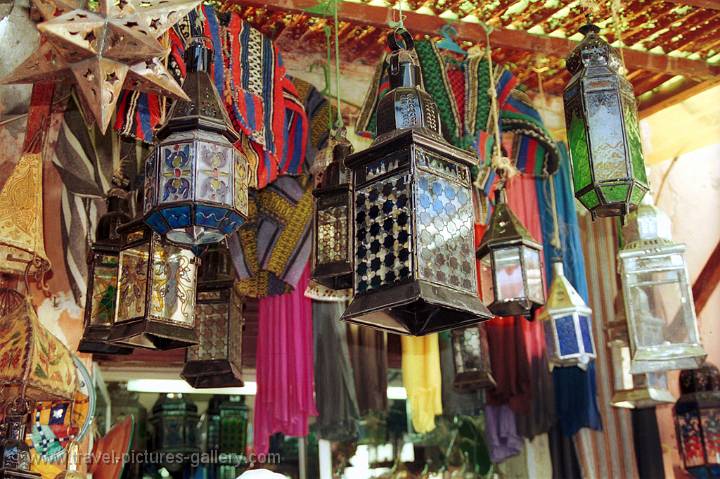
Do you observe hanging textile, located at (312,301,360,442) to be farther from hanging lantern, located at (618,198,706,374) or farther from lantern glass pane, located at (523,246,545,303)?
hanging lantern, located at (618,198,706,374)

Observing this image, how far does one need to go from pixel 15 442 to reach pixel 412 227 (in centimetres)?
166

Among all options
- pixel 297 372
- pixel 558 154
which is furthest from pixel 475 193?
pixel 297 372

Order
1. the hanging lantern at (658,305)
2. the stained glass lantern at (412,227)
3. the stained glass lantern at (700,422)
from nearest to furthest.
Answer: the stained glass lantern at (412,227) < the hanging lantern at (658,305) < the stained glass lantern at (700,422)

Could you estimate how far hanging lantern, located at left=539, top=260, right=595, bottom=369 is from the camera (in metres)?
4.52

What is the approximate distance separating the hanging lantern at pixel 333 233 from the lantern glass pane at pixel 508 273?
27.1 inches

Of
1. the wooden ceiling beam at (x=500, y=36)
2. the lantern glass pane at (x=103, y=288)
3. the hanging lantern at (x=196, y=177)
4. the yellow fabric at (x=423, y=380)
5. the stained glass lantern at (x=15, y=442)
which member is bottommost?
→ the stained glass lantern at (x=15, y=442)

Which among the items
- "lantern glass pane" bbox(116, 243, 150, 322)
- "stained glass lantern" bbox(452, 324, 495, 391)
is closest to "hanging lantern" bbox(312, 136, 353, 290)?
"lantern glass pane" bbox(116, 243, 150, 322)

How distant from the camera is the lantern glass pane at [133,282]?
339 cm

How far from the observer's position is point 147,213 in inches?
123

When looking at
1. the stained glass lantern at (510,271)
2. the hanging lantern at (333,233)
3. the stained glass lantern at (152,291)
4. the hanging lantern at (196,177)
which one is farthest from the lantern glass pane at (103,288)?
the stained glass lantern at (510,271)

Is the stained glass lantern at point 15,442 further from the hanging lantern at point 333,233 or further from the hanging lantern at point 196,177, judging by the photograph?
the hanging lantern at point 333,233

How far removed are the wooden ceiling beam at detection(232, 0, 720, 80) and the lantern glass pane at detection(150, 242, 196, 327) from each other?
1691 mm

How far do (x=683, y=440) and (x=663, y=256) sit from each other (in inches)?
64.4

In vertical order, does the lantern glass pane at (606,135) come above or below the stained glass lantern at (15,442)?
above
